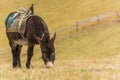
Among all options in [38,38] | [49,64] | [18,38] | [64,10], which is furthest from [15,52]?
[64,10]

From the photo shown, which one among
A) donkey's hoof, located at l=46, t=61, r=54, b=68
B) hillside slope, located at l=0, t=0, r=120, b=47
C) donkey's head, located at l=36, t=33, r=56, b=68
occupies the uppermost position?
donkey's head, located at l=36, t=33, r=56, b=68

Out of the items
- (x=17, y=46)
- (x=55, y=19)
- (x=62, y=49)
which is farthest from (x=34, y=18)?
(x=55, y=19)

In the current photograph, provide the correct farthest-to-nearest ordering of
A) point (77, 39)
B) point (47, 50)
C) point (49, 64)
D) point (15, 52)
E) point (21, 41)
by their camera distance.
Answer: point (77, 39) < point (15, 52) < point (21, 41) < point (47, 50) < point (49, 64)

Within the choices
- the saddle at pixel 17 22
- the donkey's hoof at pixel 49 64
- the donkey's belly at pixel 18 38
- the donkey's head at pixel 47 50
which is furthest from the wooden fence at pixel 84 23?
the donkey's hoof at pixel 49 64

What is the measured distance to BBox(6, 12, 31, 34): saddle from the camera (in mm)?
16984

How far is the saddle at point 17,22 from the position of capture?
17.0 metres

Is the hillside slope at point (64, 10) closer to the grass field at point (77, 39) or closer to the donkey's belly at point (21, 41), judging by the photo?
the grass field at point (77, 39)

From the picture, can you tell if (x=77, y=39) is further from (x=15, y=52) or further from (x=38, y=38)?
(x=38, y=38)

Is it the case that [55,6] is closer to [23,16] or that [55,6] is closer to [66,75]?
[23,16]

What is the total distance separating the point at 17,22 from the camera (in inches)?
705

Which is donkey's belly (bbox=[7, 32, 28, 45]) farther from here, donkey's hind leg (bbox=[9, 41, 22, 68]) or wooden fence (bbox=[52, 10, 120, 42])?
wooden fence (bbox=[52, 10, 120, 42])

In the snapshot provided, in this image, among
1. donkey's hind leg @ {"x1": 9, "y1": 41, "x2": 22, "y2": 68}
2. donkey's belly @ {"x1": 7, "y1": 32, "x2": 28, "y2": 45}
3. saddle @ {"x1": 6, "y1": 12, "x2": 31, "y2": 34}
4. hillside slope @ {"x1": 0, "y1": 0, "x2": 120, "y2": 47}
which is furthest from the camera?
hillside slope @ {"x1": 0, "y1": 0, "x2": 120, "y2": 47}

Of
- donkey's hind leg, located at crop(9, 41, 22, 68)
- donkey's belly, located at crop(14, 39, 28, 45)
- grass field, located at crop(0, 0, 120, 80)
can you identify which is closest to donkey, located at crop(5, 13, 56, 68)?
donkey's belly, located at crop(14, 39, 28, 45)

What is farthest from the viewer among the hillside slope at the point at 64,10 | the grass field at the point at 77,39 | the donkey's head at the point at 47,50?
the hillside slope at the point at 64,10
